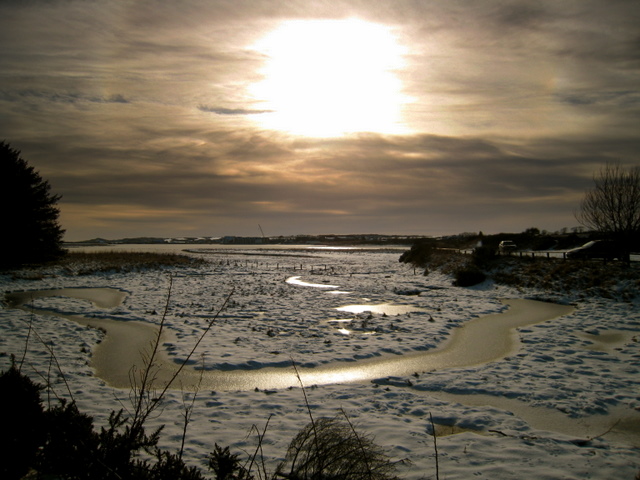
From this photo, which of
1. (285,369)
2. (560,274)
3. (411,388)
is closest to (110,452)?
(411,388)

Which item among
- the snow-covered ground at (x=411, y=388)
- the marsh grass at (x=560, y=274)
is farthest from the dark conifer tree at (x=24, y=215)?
the marsh grass at (x=560, y=274)

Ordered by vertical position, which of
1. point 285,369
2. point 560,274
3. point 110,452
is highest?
point 110,452

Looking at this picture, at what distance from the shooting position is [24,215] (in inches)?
1544

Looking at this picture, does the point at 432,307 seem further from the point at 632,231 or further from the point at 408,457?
the point at 632,231

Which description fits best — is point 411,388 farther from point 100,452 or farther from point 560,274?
point 560,274

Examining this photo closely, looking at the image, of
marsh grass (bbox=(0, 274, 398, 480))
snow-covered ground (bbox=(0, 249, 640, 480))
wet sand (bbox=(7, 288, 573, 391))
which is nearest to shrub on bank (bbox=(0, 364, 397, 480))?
marsh grass (bbox=(0, 274, 398, 480))

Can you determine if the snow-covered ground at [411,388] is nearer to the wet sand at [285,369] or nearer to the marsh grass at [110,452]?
the wet sand at [285,369]

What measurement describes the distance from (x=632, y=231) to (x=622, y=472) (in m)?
36.4

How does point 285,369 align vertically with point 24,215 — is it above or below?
below

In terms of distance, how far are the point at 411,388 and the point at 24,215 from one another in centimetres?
4151

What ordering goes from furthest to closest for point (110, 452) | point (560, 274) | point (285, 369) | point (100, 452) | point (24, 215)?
point (24, 215) < point (560, 274) < point (285, 369) < point (100, 452) < point (110, 452)

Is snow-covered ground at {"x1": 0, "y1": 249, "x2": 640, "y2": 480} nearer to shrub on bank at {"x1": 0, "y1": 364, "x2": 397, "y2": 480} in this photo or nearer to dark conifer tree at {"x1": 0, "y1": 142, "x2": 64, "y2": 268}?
shrub on bank at {"x1": 0, "y1": 364, "x2": 397, "y2": 480}

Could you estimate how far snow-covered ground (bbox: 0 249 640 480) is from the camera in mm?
6629

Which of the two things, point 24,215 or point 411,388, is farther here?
point 24,215
